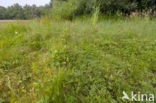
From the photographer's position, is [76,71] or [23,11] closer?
[76,71]

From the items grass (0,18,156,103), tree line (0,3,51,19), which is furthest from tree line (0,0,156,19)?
grass (0,18,156,103)

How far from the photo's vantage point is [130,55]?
5.09 ft

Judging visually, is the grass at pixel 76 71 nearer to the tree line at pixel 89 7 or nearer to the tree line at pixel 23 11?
the tree line at pixel 23 11

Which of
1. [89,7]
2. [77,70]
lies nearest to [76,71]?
[77,70]

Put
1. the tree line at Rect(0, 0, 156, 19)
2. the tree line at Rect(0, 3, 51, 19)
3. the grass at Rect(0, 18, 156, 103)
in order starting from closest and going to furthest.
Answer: the grass at Rect(0, 18, 156, 103), the tree line at Rect(0, 3, 51, 19), the tree line at Rect(0, 0, 156, 19)

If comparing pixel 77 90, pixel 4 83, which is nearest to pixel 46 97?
pixel 77 90

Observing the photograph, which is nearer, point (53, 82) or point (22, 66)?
point (53, 82)

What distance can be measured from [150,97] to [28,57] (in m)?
2.03

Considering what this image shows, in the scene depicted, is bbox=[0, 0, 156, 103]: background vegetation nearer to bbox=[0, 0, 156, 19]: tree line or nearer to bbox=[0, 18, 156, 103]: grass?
bbox=[0, 18, 156, 103]: grass

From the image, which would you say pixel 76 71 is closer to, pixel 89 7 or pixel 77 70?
pixel 77 70

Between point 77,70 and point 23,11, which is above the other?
point 23,11

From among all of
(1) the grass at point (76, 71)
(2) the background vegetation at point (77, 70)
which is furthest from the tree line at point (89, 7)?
(1) the grass at point (76, 71)

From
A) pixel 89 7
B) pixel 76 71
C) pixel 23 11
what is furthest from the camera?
pixel 89 7

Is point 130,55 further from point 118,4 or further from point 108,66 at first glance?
point 118,4
